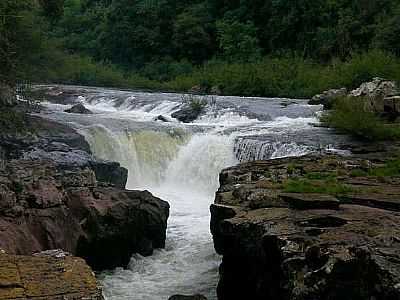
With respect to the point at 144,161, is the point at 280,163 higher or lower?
higher

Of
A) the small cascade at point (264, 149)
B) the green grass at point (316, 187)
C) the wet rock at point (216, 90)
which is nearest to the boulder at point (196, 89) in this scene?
the wet rock at point (216, 90)

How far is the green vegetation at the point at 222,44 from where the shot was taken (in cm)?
2725

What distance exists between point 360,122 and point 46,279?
11.2m

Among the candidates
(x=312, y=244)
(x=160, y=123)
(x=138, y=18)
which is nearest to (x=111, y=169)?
(x=160, y=123)

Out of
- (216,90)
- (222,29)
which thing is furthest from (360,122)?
(222,29)

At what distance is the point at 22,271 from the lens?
503 cm

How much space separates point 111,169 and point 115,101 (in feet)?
41.5

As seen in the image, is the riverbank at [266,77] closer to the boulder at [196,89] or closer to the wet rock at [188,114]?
the boulder at [196,89]

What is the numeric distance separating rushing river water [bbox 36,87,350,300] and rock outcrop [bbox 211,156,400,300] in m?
0.92

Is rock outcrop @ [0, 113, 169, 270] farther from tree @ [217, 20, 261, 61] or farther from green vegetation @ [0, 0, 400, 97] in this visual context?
tree @ [217, 20, 261, 61]

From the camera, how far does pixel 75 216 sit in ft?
29.0

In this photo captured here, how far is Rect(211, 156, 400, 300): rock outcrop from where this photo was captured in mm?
5289

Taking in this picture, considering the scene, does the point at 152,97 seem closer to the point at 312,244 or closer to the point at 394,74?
the point at 394,74

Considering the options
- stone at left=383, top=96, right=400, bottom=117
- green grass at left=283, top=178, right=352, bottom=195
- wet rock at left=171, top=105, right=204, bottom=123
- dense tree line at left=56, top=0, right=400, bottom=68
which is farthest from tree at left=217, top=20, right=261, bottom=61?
green grass at left=283, top=178, right=352, bottom=195
